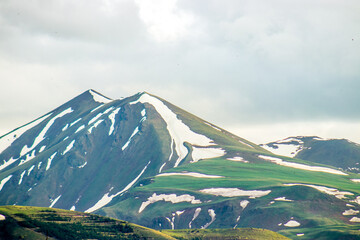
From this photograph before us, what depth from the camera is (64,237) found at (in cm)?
19688

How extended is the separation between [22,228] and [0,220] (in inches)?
306

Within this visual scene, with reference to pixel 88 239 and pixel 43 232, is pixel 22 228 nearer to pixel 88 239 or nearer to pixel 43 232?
pixel 43 232

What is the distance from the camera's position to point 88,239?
19975 cm

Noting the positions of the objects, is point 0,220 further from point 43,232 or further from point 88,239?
point 88,239

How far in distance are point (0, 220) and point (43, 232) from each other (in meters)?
12.9

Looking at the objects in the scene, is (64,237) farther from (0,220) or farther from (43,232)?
(0,220)

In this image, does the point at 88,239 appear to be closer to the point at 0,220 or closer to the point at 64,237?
the point at 64,237

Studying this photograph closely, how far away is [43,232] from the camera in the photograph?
642ft

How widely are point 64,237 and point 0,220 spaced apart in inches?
731

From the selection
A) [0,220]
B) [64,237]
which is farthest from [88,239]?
[0,220]

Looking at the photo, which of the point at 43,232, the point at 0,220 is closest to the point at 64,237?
the point at 43,232

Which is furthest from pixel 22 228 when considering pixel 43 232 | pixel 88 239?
pixel 88 239

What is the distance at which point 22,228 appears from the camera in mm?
194625
